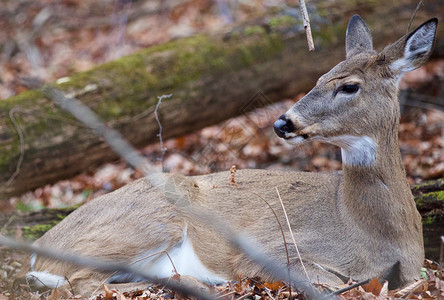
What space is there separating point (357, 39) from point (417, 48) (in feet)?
2.54

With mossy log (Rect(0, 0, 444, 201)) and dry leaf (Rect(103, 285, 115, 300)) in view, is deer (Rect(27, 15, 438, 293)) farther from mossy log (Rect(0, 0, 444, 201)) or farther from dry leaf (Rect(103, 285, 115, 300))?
mossy log (Rect(0, 0, 444, 201))

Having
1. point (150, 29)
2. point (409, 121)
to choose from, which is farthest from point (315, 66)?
point (150, 29)

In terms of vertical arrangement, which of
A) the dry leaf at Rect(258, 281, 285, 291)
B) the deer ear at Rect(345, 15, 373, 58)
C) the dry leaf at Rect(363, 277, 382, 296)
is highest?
the deer ear at Rect(345, 15, 373, 58)

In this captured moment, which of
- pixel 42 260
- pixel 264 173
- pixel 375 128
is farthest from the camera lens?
pixel 264 173

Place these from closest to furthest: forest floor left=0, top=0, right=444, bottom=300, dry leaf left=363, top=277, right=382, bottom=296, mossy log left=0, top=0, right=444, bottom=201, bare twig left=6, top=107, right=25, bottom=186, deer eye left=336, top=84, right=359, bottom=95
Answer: dry leaf left=363, top=277, right=382, bottom=296 < deer eye left=336, top=84, right=359, bottom=95 < forest floor left=0, top=0, right=444, bottom=300 < bare twig left=6, top=107, right=25, bottom=186 < mossy log left=0, top=0, right=444, bottom=201

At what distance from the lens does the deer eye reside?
13.9 ft

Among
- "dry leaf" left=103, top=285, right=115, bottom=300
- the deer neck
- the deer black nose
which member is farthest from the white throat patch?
"dry leaf" left=103, top=285, right=115, bottom=300

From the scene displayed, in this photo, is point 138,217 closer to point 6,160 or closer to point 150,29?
point 6,160

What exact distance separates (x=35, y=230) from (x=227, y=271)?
8.29ft

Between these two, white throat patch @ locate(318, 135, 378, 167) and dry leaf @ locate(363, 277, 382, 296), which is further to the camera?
white throat patch @ locate(318, 135, 378, 167)

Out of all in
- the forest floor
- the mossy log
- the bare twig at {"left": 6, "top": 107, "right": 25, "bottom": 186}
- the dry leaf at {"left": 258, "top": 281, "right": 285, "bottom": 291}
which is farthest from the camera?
the mossy log

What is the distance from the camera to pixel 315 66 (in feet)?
26.4

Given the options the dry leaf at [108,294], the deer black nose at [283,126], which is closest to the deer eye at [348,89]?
the deer black nose at [283,126]

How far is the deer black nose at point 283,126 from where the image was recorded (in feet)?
13.4
